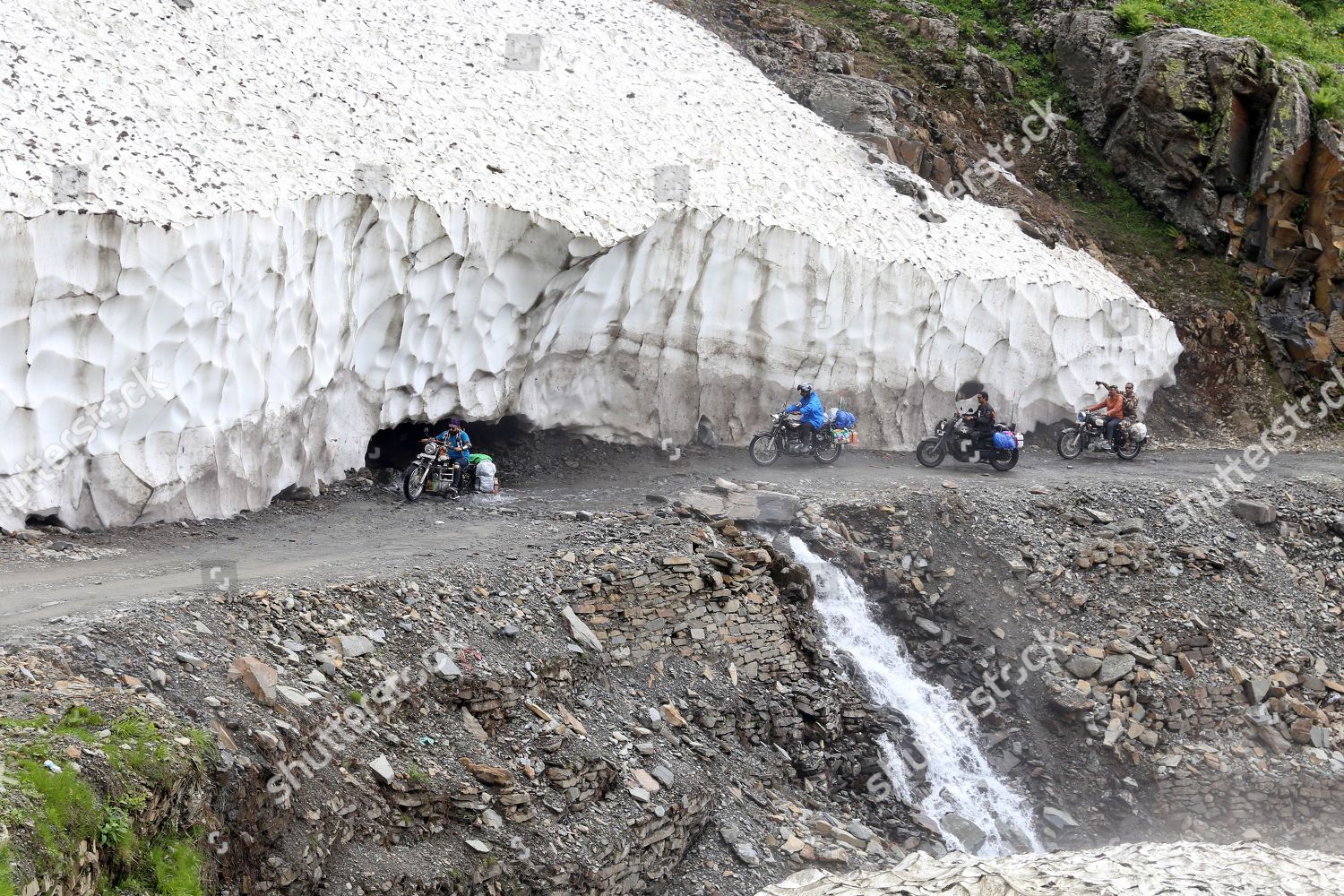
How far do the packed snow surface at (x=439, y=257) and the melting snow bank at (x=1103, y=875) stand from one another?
9.01 metres

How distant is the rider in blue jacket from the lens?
67.9 feet

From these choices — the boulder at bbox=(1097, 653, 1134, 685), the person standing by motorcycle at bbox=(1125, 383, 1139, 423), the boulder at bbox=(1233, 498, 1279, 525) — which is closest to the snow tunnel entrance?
the boulder at bbox=(1097, 653, 1134, 685)

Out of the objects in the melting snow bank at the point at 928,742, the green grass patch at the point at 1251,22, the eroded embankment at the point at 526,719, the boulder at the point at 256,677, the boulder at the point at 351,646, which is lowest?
the melting snow bank at the point at 928,742

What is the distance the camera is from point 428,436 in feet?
61.1

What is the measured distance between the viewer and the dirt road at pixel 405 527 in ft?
37.1

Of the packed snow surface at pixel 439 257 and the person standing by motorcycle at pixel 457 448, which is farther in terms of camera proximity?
the person standing by motorcycle at pixel 457 448

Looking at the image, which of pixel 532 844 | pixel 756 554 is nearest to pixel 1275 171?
pixel 756 554

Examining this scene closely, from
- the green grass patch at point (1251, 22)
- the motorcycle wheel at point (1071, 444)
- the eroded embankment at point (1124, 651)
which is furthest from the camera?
the green grass patch at point (1251, 22)

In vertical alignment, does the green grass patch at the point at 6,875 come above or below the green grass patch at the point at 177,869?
above

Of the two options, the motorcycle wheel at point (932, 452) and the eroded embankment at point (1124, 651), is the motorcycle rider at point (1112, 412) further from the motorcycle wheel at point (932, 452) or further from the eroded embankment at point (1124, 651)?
the motorcycle wheel at point (932, 452)

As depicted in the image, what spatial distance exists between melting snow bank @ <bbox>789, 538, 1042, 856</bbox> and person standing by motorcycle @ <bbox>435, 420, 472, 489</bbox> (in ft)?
16.7

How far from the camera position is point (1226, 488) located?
21.9 meters

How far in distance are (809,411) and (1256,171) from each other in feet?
51.2

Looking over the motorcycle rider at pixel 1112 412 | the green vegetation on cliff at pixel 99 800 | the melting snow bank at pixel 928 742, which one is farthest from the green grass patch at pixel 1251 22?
the green vegetation on cliff at pixel 99 800
